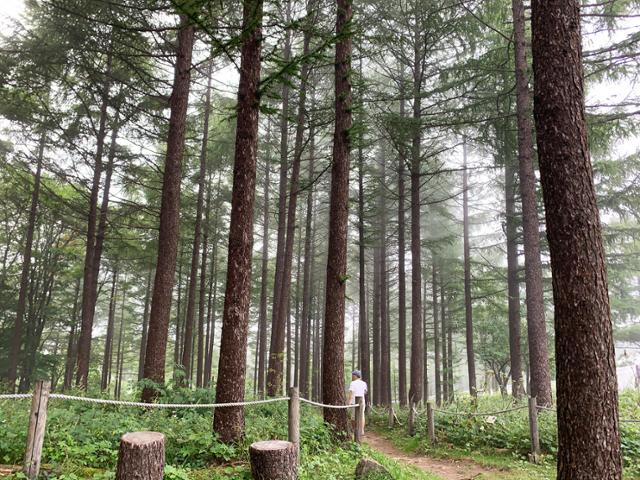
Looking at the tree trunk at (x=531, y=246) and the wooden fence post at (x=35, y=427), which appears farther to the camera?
the tree trunk at (x=531, y=246)

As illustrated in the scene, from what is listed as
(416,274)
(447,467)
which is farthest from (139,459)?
(416,274)

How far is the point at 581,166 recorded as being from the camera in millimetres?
4445

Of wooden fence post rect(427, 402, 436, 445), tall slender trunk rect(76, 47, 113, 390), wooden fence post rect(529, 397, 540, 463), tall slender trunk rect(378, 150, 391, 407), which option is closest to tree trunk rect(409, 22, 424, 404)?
wooden fence post rect(427, 402, 436, 445)

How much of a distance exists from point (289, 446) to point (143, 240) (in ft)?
51.5

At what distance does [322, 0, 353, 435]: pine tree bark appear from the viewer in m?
8.69

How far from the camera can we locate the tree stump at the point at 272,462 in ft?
17.1

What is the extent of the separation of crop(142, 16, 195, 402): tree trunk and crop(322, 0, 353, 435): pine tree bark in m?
3.79

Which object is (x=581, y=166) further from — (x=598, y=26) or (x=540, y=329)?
(x=598, y=26)

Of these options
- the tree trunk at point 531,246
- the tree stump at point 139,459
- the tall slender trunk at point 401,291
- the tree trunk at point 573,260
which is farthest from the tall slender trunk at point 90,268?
the tree trunk at point 573,260

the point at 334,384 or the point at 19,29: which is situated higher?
the point at 19,29

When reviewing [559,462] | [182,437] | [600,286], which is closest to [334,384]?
[182,437]

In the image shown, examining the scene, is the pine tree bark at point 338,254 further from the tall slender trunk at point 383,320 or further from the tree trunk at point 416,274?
the tall slender trunk at point 383,320

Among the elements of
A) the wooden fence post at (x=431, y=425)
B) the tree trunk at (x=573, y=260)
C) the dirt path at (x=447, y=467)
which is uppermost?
the tree trunk at (x=573, y=260)

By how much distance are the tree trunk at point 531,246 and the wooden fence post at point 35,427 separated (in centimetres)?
1084
